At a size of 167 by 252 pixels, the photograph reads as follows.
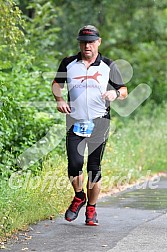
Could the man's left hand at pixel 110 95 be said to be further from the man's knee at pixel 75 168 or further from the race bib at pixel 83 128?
the man's knee at pixel 75 168

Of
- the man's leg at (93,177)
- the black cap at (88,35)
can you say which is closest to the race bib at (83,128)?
the man's leg at (93,177)

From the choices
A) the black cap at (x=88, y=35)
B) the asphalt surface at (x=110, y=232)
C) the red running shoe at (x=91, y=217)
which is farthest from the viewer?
the red running shoe at (x=91, y=217)

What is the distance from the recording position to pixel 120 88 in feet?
26.0

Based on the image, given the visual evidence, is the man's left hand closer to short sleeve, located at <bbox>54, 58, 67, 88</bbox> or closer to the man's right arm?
the man's right arm

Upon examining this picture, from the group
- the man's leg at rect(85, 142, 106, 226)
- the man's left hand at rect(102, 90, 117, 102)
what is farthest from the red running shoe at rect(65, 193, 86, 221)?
the man's left hand at rect(102, 90, 117, 102)

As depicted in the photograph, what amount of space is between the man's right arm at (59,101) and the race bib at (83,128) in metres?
0.19

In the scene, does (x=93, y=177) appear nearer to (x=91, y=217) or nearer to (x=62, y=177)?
(x=91, y=217)

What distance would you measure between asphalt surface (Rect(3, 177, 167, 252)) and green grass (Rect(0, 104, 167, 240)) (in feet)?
0.70

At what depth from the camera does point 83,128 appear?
7.88 meters

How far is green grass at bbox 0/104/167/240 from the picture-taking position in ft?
25.7

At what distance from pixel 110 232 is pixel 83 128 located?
3.81 feet

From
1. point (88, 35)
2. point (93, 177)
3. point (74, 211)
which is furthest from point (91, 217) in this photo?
point (88, 35)

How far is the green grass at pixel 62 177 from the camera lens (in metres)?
7.83

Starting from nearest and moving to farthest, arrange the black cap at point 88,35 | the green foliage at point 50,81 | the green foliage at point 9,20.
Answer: the black cap at point 88,35
the green foliage at point 50,81
the green foliage at point 9,20
